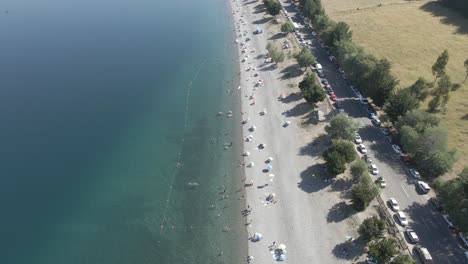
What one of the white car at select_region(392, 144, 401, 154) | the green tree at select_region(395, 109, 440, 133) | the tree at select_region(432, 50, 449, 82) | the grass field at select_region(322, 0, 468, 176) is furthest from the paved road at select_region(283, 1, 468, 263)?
the tree at select_region(432, 50, 449, 82)

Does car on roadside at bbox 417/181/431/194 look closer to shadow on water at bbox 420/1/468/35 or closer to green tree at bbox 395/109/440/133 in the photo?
green tree at bbox 395/109/440/133

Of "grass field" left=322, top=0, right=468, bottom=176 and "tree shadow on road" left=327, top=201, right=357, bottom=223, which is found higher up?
"grass field" left=322, top=0, right=468, bottom=176

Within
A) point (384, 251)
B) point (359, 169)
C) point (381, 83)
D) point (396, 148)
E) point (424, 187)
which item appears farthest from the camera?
point (381, 83)

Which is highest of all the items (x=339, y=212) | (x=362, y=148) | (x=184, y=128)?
(x=184, y=128)

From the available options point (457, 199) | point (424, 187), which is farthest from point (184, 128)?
point (457, 199)

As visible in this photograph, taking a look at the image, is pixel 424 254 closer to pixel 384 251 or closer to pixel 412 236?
pixel 412 236

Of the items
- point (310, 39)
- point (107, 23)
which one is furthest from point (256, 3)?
point (107, 23)
